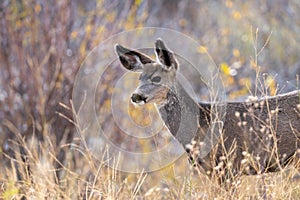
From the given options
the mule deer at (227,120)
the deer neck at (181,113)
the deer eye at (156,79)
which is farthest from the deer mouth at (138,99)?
the deer neck at (181,113)

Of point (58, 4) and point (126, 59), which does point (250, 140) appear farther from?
point (58, 4)

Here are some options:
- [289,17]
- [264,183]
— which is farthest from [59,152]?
[289,17]

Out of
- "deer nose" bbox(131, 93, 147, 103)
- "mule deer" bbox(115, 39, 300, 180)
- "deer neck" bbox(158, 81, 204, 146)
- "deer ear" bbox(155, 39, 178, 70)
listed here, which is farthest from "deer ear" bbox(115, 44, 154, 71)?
"deer nose" bbox(131, 93, 147, 103)

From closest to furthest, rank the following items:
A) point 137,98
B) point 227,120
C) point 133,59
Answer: point 137,98
point 227,120
point 133,59

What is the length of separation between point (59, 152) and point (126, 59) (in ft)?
7.57

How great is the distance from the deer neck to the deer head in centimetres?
6

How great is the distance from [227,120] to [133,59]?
70cm

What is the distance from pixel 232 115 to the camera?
4699 mm

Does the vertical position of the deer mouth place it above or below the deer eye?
below

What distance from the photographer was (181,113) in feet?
15.8

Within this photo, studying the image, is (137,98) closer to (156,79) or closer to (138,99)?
(138,99)

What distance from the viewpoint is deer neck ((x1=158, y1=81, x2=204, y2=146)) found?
4785mm

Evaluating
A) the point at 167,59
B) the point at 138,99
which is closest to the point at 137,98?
the point at 138,99

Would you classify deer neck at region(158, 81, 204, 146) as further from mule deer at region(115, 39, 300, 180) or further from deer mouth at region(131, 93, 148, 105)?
deer mouth at region(131, 93, 148, 105)
